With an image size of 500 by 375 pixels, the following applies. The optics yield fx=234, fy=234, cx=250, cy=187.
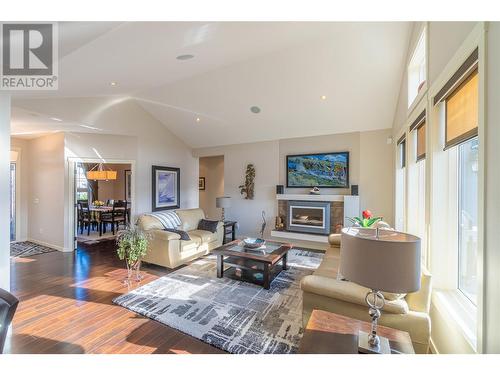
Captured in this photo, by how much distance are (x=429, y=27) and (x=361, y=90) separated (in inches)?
79.7

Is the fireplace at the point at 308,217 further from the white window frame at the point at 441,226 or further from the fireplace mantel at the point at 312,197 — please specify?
the white window frame at the point at 441,226

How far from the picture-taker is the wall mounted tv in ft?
17.5

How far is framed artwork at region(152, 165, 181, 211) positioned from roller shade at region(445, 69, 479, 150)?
19.8 ft

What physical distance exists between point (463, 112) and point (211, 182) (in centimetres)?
812

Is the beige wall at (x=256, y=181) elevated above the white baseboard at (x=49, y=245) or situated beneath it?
elevated above

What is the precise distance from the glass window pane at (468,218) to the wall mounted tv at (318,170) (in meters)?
3.33

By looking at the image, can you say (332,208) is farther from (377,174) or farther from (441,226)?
(441,226)

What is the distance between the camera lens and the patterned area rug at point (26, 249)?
15.8 feet

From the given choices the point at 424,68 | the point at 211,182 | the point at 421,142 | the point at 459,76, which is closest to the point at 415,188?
the point at 421,142

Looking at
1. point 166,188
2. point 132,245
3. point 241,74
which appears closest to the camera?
point 132,245

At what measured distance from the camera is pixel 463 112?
164cm

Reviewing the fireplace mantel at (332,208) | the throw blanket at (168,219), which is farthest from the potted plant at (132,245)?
the fireplace mantel at (332,208)

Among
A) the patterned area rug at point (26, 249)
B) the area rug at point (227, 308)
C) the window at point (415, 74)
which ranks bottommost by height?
the area rug at point (227, 308)
